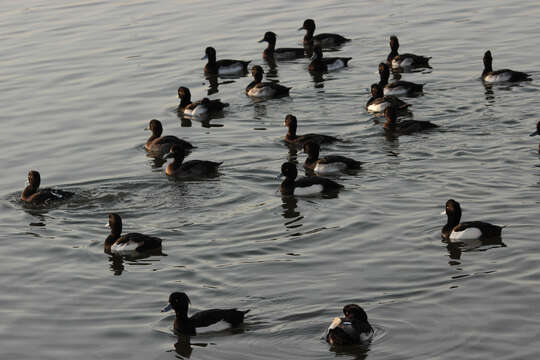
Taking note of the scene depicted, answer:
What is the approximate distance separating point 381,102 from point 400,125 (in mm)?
1725

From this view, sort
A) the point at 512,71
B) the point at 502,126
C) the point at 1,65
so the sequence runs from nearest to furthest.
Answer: the point at 502,126, the point at 512,71, the point at 1,65

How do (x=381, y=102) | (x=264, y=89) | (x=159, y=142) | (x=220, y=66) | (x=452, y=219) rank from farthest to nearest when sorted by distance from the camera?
(x=220, y=66)
(x=264, y=89)
(x=381, y=102)
(x=159, y=142)
(x=452, y=219)

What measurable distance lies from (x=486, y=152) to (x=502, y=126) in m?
1.95

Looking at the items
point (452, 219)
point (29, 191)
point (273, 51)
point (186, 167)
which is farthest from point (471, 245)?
point (273, 51)

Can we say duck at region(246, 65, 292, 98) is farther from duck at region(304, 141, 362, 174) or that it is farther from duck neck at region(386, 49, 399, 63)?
duck at region(304, 141, 362, 174)

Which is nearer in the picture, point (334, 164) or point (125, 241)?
point (125, 241)

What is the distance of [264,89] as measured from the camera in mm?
26531

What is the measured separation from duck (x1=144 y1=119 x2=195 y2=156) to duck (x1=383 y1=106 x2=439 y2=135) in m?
4.32

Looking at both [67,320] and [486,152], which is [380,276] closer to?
[67,320]

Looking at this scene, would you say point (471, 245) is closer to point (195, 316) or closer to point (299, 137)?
point (195, 316)

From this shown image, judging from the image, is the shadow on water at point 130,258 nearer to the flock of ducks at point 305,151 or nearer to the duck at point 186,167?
the flock of ducks at point 305,151

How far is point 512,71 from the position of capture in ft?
84.6

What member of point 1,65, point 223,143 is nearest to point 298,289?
point 223,143

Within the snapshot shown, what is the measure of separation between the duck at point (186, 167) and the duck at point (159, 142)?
4.16 ft
